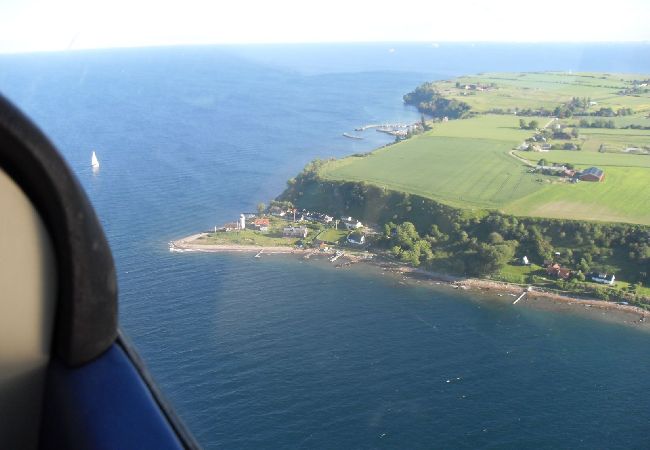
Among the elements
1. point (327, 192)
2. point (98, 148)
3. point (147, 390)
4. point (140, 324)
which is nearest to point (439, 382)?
point (140, 324)

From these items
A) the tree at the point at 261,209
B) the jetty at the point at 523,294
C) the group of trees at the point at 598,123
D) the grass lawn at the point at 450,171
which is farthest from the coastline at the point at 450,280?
the group of trees at the point at 598,123

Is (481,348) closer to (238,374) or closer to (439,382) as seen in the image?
(439,382)

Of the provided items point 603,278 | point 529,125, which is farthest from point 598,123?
point 603,278

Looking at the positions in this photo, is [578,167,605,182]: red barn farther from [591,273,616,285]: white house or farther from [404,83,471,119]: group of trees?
[404,83,471,119]: group of trees

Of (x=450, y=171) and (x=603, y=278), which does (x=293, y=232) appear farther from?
(x=603, y=278)

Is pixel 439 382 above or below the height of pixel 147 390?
Result: below

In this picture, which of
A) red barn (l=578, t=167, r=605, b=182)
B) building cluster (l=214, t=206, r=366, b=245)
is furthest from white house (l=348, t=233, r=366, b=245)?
red barn (l=578, t=167, r=605, b=182)
